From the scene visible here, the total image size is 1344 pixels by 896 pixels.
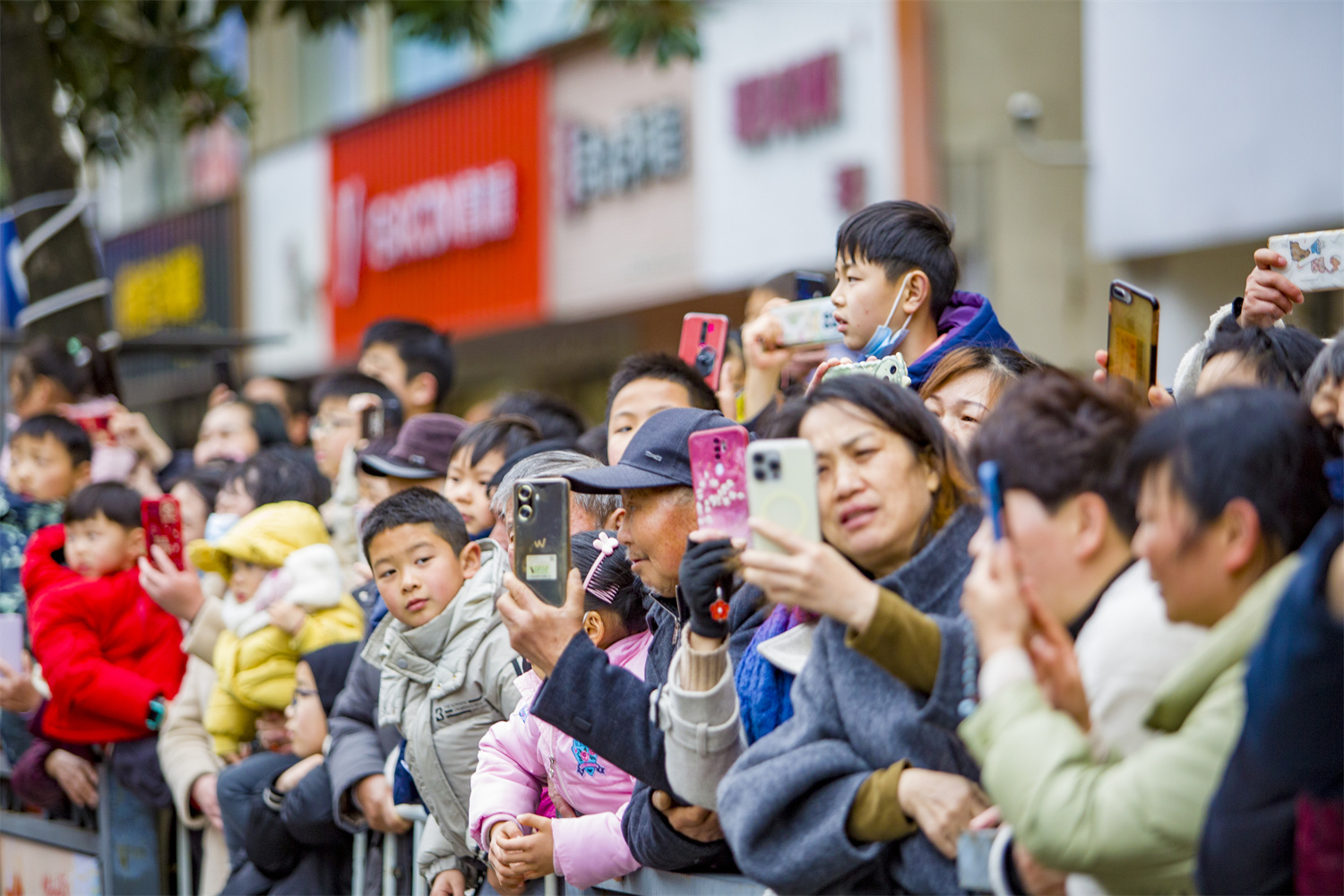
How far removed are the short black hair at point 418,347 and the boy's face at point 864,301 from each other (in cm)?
335

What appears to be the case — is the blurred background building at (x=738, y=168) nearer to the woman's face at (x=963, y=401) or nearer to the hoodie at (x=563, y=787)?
the woman's face at (x=963, y=401)

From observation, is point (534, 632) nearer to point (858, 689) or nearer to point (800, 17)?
point (858, 689)

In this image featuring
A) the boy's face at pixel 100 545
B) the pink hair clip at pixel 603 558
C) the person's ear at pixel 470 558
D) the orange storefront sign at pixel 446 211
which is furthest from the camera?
the orange storefront sign at pixel 446 211

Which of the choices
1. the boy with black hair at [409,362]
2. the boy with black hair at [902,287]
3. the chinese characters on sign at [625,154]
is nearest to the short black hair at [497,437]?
the boy with black hair at [902,287]

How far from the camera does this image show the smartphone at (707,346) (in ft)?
17.2

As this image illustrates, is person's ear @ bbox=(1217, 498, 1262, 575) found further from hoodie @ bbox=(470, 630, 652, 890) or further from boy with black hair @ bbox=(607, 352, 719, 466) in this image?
boy with black hair @ bbox=(607, 352, 719, 466)

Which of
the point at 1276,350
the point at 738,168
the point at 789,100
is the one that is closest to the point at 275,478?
the point at 1276,350

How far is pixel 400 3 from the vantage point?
809 centimetres

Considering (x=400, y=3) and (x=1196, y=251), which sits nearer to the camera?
(x=400, y=3)

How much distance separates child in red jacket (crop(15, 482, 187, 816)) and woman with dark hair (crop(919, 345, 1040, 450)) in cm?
330

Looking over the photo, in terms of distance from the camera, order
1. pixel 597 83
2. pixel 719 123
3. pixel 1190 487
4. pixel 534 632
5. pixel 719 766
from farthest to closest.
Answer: pixel 597 83 < pixel 719 123 < pixel 534 632 < pixel 719 766 < pixel 1190 487

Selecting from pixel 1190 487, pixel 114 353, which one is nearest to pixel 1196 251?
pixel 114 353

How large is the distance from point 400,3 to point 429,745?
4850 mm

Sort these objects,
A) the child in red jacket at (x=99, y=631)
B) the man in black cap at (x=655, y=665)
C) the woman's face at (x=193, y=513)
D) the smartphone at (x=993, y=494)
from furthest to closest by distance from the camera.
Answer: the woman's face at (x=193, y=513) < the child in red jacket at (x=99, y=631) < the man in black cap at (x=655, y=665) < the smartphone at (x=993, y=494)
